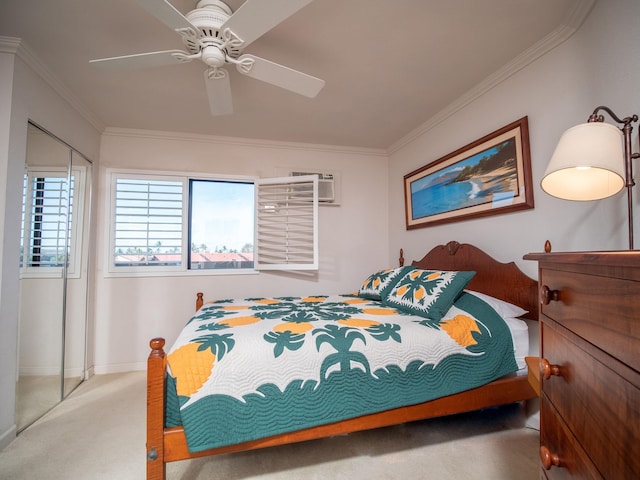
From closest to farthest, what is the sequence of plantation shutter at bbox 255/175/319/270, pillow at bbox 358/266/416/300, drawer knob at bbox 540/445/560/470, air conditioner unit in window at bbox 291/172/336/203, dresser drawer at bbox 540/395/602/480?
dresser drawer at bbox 540/395/602/480 < drawer knob at bbox 540/445/560/470 < pillow at bbox 358/266/416/300 < plantation shutter at bbox 255/175/319/270 < air conditioner unit in window at bbox 291/172/336/203

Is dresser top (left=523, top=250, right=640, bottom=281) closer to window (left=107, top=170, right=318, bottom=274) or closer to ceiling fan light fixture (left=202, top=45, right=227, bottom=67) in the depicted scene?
ceiling fan light fixture (left=202, top=45, right=227, bottom=67)

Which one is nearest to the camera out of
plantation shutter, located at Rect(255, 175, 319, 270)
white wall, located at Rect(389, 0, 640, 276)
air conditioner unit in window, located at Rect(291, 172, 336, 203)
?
white wall, located at Rect(389, 0, 640, 276)

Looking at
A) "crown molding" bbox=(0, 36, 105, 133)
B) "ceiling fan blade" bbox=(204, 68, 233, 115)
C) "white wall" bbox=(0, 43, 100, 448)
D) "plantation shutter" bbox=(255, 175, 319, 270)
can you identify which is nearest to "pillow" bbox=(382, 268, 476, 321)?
"plantation shutter" bbox=(255, 175, 319, 270)

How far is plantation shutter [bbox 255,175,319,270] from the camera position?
3.25m

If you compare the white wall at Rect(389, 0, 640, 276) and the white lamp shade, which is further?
the white wall at Rect(389, 0, 640, 276)

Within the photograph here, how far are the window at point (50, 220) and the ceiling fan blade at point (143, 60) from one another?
1025 millimetres

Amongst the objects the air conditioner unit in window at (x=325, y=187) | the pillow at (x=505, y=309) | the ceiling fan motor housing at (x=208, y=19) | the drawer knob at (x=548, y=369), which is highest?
the ceiling fan motor housing at (x=208, y=19)

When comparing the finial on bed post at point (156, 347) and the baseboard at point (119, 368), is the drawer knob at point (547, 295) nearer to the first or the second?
the finial on bed post at point (156, 347)

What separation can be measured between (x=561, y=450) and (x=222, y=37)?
2018 millimetres

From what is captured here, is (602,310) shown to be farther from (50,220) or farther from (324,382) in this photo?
(50,220)

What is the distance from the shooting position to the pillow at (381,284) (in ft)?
7.93

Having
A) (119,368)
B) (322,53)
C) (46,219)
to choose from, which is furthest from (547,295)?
(119,368)

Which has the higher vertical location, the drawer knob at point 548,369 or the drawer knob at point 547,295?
the drawer knob at point 547,295

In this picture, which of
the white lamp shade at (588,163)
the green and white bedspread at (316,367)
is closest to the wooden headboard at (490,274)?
the green and white bedspread at (316,367)
